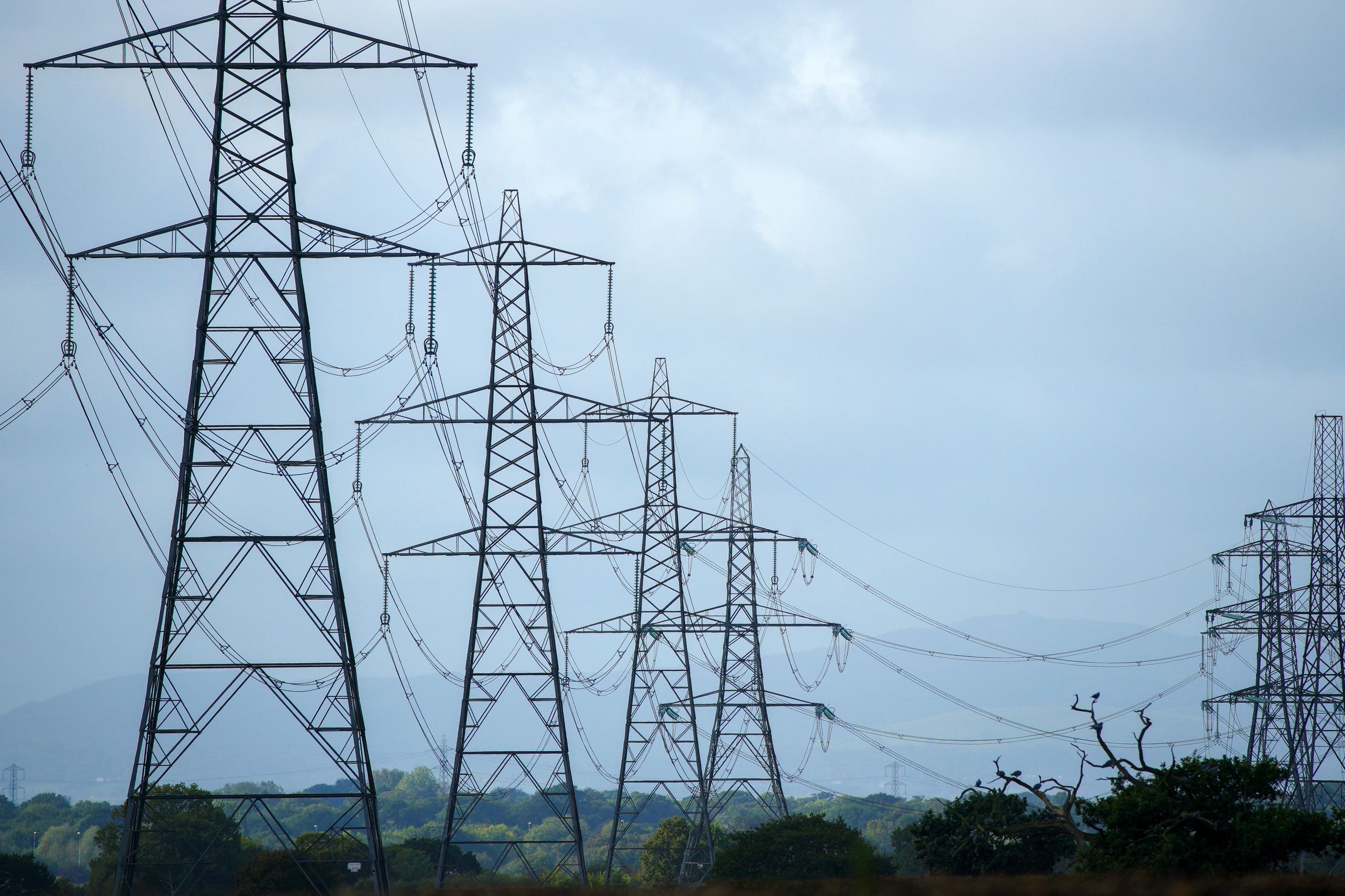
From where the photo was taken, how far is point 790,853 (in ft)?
199

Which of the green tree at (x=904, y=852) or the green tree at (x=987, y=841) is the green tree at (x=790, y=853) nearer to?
the green tree at (x=987, y=841)

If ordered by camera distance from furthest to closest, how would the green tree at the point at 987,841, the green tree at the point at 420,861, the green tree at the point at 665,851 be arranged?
the green tree at the point at 665,851
the green tree at the point at 420,861
the green tree at the point at 987,841

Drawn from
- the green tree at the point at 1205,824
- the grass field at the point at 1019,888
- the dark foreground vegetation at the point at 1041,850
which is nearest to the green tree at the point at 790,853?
the dark foreground vegetation at the point at 1041,850

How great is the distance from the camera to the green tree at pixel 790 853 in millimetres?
58969

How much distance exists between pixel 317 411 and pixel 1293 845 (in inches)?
1060

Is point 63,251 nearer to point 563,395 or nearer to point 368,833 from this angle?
point 368,833

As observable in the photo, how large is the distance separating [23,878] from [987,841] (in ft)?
187

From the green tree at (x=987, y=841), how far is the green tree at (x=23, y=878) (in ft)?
160

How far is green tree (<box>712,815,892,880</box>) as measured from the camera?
59.0 m

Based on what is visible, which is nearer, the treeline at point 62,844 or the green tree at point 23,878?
the green tree at point 23,878

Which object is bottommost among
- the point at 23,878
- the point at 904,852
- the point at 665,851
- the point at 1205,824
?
the point at 904,852

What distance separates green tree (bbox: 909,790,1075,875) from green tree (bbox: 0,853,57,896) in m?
48.9

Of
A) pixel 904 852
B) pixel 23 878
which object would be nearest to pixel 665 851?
pixel 904 852

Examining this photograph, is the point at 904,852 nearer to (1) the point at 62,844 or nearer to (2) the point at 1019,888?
(2) the point at 1019,888
